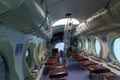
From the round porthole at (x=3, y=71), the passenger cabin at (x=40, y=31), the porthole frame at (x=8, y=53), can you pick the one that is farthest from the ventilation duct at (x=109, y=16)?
the round porthole at (x=3, y=71)

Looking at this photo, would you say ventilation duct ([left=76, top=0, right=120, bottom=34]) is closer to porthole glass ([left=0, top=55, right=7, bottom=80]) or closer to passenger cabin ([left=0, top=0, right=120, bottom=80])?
passenger cabin ([left=0, top=0, right=120, bottom=80])

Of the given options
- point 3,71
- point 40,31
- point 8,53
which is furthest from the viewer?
point 40,31

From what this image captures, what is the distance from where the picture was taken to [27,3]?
44.2 inches

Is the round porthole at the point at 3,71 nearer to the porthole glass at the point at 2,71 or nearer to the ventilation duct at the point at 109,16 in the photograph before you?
the porthole glass at the point at 2,71

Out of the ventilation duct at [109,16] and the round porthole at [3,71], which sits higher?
the ventilation duct at [109,16]

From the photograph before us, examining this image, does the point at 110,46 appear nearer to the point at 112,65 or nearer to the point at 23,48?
the point at 112,65

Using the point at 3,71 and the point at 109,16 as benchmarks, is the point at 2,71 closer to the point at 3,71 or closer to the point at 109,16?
the point at 3,71

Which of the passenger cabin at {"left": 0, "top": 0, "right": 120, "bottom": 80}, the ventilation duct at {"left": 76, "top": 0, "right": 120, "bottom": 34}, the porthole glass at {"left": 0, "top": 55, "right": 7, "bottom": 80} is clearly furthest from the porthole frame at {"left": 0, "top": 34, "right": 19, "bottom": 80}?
the ventilation duct at {"left": 76, "top": 0, "right": 120, "bottom": 34}

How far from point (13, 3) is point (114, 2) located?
1.55m

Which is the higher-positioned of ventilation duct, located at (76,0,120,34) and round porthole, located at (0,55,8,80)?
ventilation duct, located at (76,0,120,34)

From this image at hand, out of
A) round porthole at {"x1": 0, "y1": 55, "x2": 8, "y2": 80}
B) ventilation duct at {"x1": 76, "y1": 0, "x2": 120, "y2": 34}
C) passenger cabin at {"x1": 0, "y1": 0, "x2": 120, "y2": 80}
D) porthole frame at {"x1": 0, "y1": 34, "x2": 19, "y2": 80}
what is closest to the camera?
passenger cabin at {"x1": 0, "y1": 0, "x2": 120, "y2": 80}

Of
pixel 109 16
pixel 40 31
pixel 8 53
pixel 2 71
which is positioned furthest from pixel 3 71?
pixel 109 16

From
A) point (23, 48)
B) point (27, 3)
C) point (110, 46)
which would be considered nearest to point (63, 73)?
point (23, 48)

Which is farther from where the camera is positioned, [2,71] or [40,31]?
[40,31]
